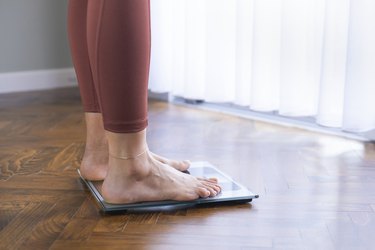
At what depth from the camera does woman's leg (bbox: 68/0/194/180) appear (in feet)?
3.83

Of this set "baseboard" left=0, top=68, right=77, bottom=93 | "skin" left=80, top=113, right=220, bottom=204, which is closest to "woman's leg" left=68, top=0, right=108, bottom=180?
"skin" left=80, top=113, right=220, bottom=204

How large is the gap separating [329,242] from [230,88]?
3.95 feet

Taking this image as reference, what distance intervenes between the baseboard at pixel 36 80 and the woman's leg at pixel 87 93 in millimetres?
1532

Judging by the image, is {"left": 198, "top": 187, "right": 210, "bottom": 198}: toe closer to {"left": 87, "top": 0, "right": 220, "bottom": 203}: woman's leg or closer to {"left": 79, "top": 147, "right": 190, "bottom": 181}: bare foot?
{"left": 87, "top": 0, "right": 220, "bottom": 203}: woman's leg

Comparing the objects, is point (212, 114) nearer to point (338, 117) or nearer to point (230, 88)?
point (230, 88)

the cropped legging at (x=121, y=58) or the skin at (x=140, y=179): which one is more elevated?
the cropped legging at (x=121, y=58)

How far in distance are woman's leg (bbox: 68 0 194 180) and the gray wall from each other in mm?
1559

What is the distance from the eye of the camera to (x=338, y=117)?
171 cm

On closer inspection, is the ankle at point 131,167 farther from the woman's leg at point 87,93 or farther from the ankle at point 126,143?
the woman's leg at point 87,93

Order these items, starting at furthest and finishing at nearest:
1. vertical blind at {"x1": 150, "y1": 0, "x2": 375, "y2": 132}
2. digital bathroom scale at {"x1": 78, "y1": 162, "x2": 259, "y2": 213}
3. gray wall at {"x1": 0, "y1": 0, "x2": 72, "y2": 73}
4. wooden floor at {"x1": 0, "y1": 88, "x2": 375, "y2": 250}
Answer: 1. gray wall at {"x1": 0, "y1": 0, "x2": 72, "y2": 73}
2. vertical blind at {"x1": 150, "y1": 0, "x2": 375, "y2": 132}
3. digital bathroom scale at {"x1": 78, "y1": 162, "x2": 259, "y2": 213}
4. wooden floor at {"x1": 0, "y1": 88, "x2": 375, "y2": 250}

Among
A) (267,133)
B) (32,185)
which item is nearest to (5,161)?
(32,185)

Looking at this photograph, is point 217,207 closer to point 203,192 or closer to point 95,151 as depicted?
point 203,192

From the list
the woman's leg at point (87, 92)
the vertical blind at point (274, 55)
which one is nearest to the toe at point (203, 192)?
the woman's leg at point (87, 92)

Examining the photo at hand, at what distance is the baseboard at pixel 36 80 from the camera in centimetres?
264
